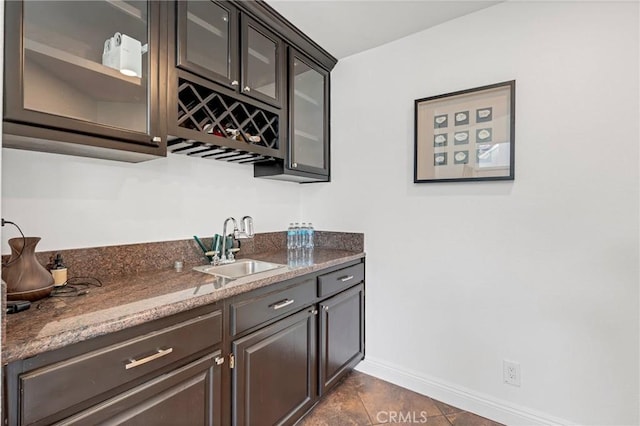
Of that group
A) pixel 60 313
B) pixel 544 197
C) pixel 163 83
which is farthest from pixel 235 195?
pixel 544 197

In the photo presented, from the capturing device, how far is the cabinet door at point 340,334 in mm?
1873

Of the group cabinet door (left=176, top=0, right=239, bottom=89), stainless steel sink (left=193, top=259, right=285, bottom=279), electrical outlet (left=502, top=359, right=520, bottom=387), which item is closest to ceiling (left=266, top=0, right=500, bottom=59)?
cabinet door (left=176, top=0, right=239, bottom=89)

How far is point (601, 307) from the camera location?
1.56 meters

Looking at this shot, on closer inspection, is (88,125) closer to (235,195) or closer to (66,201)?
(66,201)

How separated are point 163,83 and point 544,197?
199cm

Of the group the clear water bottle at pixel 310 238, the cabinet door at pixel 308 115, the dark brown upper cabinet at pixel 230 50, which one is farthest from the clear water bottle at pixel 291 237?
the dark brown upper cabinet at pixel 230 50

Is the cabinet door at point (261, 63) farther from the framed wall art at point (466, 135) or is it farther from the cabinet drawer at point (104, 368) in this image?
the cabinet drawer at point (104, 368)

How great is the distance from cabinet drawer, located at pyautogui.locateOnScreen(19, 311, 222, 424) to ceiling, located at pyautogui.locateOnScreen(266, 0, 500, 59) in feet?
5.84

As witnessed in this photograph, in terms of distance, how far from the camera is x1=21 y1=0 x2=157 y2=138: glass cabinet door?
1.04 metres

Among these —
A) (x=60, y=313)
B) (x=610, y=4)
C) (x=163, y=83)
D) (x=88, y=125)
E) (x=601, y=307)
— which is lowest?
(x=601, y=307)

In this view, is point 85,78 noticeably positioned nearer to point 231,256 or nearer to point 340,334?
point 231,256

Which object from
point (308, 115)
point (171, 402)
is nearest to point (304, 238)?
point (308, 115)

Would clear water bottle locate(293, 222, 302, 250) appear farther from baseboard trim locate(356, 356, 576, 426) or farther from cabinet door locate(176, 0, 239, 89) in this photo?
cabinet door locate(176, 0, 239, 89)

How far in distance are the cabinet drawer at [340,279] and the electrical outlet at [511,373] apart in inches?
39.5
